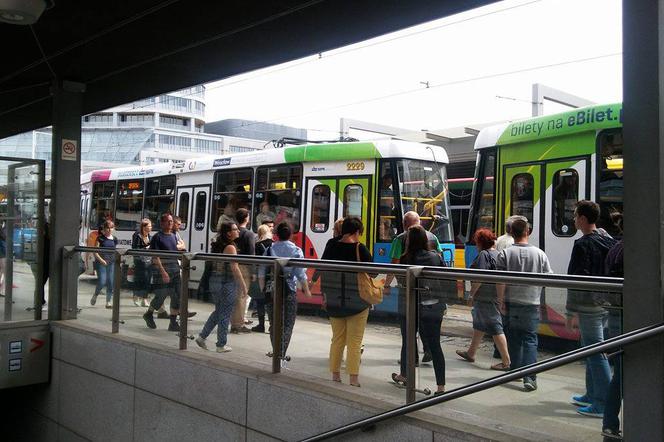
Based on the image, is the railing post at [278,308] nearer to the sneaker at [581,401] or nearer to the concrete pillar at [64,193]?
the sneaker at [581,401]

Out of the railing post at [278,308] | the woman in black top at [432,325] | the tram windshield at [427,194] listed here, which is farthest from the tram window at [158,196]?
the woman in black top at [432,325]

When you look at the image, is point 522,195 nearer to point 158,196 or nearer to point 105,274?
point 105,274

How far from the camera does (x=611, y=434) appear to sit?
3.32 m

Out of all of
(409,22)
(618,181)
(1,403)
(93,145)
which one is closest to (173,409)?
(409,22)

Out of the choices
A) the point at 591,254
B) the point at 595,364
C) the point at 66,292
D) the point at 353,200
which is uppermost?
the point at 353,200

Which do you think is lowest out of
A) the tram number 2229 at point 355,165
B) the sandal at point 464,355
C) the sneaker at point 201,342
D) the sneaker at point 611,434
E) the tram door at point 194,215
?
the sneaker at point 201,342

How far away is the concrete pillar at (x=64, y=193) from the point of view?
8.68 meters

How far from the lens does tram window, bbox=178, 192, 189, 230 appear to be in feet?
50.7

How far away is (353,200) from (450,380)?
801 centimetres

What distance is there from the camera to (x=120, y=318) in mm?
7469

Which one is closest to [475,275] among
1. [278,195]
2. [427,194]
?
[427,194]

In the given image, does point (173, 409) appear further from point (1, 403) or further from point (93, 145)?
point (93, 145)

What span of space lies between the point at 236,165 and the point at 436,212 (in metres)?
4.78

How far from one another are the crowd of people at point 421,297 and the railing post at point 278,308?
1.5 inches
